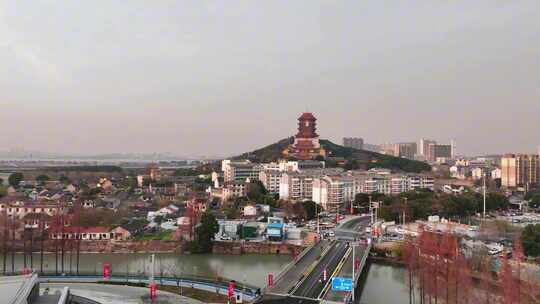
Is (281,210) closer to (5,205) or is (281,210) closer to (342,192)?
(342,192)

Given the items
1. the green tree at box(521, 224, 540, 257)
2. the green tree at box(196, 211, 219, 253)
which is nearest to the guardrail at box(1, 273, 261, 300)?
the green tree at box(196, 211, 219, 253)

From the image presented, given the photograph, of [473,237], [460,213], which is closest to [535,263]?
[473,237]

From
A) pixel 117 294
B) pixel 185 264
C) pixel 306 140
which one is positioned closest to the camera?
pixel 117 294

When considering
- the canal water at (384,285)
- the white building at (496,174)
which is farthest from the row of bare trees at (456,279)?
the white building at (496,174)

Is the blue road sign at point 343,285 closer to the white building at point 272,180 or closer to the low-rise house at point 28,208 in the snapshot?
the low-rise house at point 28,208

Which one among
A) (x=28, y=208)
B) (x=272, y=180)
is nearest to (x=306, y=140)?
(x=272, y=180)

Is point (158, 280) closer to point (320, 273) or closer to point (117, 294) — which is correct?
point (117, 294)
